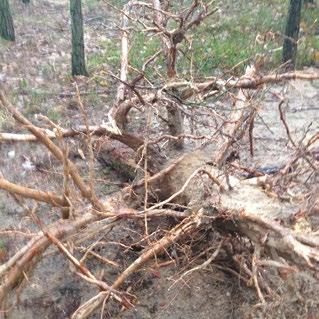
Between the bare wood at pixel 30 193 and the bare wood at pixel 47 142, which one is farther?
the bare wood at pixel 30 193

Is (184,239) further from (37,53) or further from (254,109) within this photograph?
(37,53)

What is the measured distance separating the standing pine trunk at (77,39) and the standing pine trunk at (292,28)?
2731 mm

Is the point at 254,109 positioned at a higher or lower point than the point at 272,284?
higher

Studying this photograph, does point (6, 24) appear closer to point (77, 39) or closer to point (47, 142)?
point (77, 39)

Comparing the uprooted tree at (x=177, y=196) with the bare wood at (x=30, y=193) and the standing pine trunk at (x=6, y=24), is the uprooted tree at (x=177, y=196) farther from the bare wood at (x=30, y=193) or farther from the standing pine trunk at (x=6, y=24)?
the standing pine trunk at (x=6, y=24)

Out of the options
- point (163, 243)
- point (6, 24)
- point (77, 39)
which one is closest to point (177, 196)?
point (163, 243)

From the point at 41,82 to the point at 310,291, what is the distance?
4.80 metres

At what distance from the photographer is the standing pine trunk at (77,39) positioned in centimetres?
654

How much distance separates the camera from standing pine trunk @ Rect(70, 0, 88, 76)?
654 cm

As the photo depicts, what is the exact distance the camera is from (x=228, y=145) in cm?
388

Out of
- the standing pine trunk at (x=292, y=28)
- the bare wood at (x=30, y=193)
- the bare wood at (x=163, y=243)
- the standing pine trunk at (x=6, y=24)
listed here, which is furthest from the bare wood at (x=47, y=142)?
the standing pine trunk at (x=6, y=24)

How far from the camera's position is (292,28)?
22.7ft

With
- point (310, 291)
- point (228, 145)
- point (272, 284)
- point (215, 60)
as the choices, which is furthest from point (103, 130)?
point (215, 60)

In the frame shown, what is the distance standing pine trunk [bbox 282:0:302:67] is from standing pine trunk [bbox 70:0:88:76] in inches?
108
